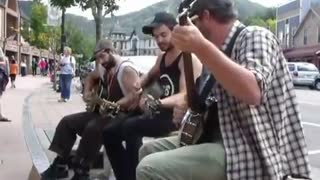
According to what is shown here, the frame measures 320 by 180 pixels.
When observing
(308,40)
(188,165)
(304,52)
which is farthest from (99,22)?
(308,40)

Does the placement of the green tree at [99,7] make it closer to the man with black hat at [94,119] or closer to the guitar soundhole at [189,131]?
the man with black hat at [94,119]

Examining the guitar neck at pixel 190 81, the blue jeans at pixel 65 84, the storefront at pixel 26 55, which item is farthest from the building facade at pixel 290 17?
the guitar neck at pixel 190 81

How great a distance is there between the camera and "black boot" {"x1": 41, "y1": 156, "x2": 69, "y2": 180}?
596 cm

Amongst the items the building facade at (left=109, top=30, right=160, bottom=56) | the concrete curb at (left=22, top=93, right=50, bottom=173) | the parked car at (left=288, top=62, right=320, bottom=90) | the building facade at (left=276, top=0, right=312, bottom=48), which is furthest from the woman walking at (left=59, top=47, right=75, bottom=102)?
the building facade at (left=276, top=0, right=312, bottom=48)

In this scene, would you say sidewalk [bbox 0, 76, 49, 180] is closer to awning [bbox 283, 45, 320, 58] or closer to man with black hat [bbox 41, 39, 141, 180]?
man with black hat [bbox 41, 39, 141, 180]

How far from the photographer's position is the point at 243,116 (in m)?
2.65

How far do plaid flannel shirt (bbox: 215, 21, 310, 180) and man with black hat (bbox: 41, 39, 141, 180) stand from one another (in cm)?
249

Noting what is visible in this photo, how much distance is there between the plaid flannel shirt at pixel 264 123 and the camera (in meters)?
2.62

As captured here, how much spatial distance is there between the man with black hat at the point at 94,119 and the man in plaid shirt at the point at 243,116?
7.90 feet

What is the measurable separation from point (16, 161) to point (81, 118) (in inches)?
92.5

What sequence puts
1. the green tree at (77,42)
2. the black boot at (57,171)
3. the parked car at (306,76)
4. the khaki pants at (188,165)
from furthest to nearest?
1. the green tree at (77,42)
2. the parked car at (306,76)
3. the black boot at (57,171)
4. the khaki pants at (188,165)

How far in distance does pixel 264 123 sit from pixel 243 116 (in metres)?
0.10

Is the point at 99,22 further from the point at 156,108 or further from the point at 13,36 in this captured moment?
the point at 13,36

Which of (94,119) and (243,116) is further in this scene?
(94,119)
